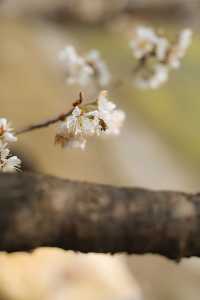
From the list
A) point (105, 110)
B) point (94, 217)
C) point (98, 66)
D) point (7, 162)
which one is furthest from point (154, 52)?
point (94, 217)

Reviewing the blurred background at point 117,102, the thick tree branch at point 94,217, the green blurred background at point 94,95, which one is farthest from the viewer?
the green blurred background at point 94,95

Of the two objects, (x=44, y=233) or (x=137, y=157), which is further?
(x=137, y=157)

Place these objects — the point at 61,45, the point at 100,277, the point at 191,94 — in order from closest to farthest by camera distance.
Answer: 1. the point at 100,277
2. the point at 191,94
3. the point at 61,45

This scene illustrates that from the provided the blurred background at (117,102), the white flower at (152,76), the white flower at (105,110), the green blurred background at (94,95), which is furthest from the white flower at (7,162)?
the green blurred background at (94,95)

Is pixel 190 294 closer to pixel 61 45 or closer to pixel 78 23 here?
pixel 61 45

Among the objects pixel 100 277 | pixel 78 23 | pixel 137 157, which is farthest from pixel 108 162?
pixel 78 23

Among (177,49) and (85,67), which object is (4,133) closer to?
(85,67)

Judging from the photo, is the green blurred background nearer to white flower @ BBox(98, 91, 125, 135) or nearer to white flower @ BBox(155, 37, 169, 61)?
white flower @ BBox(155, 37, 169, 61)

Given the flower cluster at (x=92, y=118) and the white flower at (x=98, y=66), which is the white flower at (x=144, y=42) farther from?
the flower cluster at (x=92, y=118)
